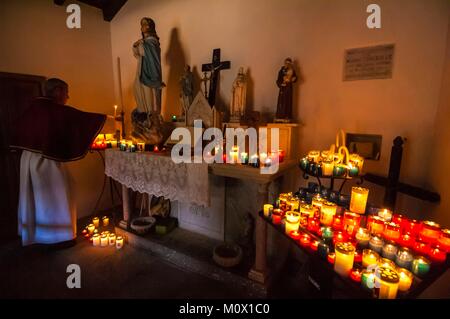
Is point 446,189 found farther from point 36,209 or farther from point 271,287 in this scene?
point 36,209

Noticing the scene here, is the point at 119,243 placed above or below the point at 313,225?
below

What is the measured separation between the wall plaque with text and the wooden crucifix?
1212mm

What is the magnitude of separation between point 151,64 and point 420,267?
271 cm

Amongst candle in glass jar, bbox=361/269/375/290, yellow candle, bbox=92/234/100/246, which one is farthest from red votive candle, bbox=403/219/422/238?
yellow candle, bbox=92/234/100/246

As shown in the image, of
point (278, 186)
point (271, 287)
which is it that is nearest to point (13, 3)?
point (278, 186)

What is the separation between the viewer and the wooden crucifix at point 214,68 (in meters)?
2.62

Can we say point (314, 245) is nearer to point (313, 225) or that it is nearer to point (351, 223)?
point (313, 225)

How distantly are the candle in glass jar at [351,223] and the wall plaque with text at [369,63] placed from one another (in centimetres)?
126

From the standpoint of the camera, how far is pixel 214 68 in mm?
2619

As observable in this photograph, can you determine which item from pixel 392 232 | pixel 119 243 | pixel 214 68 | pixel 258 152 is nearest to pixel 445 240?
pixel 392 232

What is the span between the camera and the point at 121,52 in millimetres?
3561

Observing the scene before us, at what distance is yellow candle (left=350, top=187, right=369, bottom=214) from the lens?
139cm

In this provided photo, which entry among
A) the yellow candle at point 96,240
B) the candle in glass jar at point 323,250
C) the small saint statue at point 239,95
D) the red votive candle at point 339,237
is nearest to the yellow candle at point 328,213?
the red votive candle at point 339,237

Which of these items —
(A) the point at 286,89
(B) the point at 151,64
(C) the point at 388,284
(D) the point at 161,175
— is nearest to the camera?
(C) the point at 388,284
